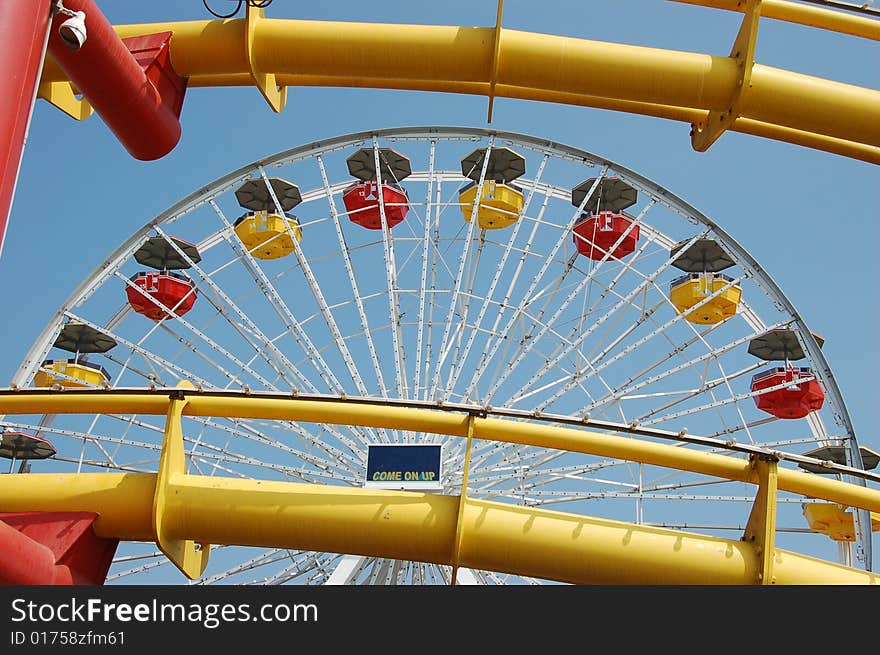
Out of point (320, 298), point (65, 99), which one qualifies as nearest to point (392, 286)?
point (320, 298)

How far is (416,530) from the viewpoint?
5.80 m

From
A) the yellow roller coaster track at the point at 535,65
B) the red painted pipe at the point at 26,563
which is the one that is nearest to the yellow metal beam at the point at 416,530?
the red painted pipe at the point at 26,563

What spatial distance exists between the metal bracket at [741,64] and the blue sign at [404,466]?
276 inches

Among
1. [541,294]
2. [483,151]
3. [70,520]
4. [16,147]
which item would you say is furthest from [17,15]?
[483,151]

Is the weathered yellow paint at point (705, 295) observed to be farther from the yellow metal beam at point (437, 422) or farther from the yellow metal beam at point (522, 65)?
the yellow metal beam at point (437, 422)

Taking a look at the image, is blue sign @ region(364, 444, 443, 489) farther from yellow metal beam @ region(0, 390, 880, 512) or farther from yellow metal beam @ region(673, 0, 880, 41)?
yellow metal beam @ region(673, 0, 880, 41)

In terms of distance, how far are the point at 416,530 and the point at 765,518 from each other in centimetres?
199

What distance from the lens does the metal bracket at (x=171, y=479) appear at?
579cm

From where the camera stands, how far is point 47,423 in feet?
57.9

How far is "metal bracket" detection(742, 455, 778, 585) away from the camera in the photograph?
225 inches
